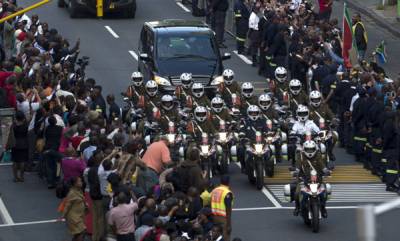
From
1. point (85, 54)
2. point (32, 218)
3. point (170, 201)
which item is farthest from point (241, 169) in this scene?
point (85, 54)

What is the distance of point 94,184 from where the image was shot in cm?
1723

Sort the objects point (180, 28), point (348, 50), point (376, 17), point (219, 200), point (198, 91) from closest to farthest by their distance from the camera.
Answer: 1. point (219, 200)
2. point (198, 91)
3. point (348, 50)
4. point (180, 28)
5. point (376, 17)

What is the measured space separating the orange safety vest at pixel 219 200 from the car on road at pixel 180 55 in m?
10.7

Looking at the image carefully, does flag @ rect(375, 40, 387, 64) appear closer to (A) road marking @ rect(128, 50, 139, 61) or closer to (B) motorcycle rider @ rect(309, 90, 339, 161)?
(A) road marking @ rect(128, 50, 139, 61)

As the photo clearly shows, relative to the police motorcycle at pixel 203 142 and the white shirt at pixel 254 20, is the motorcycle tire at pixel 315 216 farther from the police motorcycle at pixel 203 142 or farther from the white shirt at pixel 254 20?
the white shirt at pixel 254 20

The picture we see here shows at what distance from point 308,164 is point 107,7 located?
21.1 metres

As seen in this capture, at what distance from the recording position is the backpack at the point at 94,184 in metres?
17.1

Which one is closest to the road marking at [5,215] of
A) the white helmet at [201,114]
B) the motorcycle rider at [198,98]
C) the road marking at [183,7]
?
the white helmet at [201,114]

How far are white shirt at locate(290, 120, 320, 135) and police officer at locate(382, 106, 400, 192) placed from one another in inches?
55.0

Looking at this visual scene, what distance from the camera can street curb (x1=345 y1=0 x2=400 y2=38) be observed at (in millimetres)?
38656

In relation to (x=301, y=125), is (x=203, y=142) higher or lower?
lower

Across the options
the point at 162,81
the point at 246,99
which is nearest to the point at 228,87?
the point at 246,99

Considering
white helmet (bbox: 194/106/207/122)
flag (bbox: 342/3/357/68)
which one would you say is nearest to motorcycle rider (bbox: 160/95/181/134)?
white helmet (bbox: 194/106/207/122)

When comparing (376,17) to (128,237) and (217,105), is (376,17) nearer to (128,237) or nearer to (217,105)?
(217,105)
